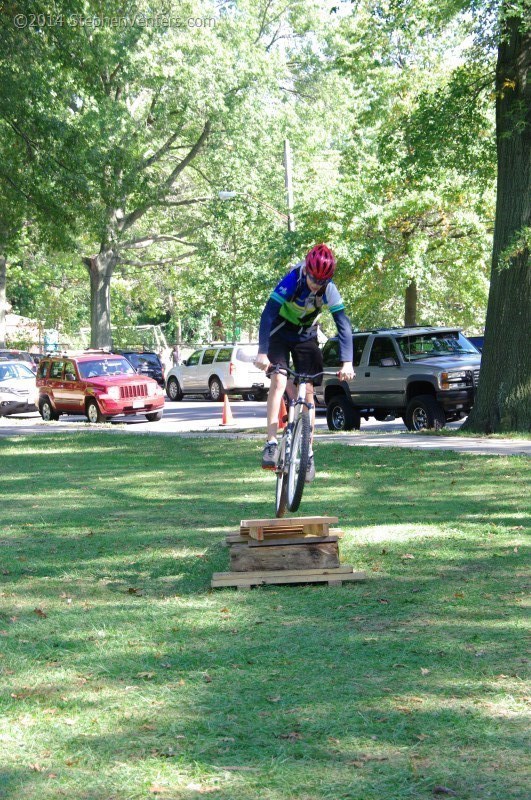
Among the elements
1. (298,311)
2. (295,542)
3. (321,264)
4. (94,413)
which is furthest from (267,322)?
(94,413)

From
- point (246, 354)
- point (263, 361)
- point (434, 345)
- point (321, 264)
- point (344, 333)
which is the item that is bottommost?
point (263, 361)

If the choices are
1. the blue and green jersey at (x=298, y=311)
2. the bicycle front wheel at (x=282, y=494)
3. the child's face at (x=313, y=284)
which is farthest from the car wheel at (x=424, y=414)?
the child's face at (x=313, y=284)

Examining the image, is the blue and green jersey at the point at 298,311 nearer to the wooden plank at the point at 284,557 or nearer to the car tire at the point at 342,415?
the wooden plank at the point at 284,557

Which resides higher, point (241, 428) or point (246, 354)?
point (246, 354)

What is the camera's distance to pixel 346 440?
20109 millimetres

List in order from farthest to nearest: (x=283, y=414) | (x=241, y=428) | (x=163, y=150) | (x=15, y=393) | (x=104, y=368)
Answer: (x=163, y=150)
(x=15, y=393)
(x=104, y=368)
(x=241, y=428)
(x=283, y=414)

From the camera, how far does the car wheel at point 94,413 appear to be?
96.9 ft

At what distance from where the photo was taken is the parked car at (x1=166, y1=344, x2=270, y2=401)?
3981cm

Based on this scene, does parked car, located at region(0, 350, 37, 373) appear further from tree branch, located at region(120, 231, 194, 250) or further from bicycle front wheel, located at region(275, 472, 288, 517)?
bicycle front wheel, located at region(275, 472, 288, 517)

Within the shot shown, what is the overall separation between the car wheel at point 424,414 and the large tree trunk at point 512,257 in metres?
2.41

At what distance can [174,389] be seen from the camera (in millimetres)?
44062

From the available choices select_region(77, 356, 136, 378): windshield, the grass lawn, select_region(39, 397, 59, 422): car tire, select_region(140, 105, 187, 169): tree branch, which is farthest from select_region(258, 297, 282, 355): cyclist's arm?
select_region(140, 105, 187, 169): tree branch

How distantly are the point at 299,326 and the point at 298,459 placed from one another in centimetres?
99

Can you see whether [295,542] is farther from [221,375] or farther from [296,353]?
[221,375]
